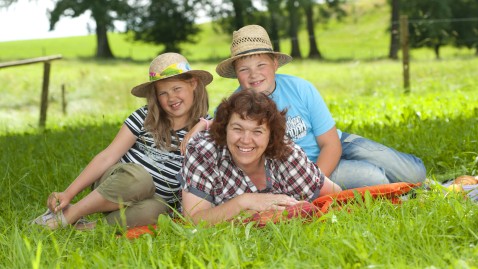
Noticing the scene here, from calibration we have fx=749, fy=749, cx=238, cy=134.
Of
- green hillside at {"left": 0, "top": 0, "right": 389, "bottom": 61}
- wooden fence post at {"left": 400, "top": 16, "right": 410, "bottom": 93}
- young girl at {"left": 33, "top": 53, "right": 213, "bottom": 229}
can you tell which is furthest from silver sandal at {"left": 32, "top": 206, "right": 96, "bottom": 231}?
green hillside at {"left": 0, "top": 0, "right": 389, "bottom": 61}

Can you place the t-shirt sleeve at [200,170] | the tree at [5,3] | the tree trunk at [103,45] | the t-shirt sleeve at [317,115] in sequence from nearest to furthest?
the t-shirt sleeve at [200,170]
the t-shirt sleeve at [317,115]
the tree at [5,3]
the tree trunk at [103,45]

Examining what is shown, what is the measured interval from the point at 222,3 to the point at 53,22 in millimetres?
7725

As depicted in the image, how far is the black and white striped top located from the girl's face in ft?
0.51

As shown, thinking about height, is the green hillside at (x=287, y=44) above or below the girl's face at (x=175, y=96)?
below

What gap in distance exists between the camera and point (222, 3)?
3362 cm

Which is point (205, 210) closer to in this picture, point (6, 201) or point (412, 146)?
point (6, 201)

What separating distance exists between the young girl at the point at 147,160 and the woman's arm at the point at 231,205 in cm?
37

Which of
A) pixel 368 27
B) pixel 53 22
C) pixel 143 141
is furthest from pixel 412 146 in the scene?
pixel 368 27

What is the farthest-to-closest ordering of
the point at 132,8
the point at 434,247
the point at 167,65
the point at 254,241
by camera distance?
the point at 132,8, the point at 167,65, the point at 254,241, the point at 434,247

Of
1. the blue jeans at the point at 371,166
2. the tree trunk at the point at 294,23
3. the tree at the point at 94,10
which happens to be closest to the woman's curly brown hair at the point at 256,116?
the blue jeans at the point at 371,166

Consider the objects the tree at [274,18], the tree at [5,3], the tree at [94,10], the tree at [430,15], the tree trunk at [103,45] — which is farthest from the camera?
the tree trunk at [103,45]

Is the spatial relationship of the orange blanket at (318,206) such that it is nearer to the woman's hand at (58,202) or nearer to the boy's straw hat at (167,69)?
the woman's hand at (58,202)

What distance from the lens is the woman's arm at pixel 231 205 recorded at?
150 inches

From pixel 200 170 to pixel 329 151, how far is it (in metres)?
1.02
